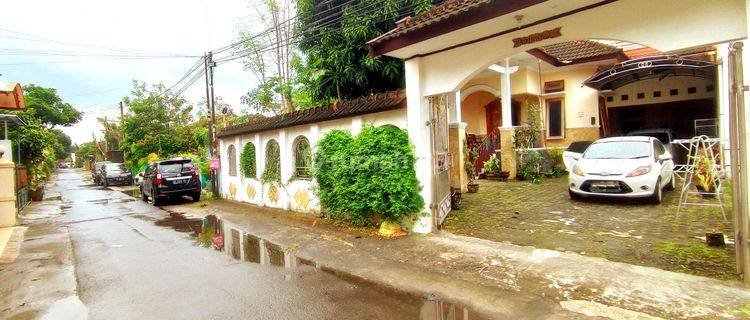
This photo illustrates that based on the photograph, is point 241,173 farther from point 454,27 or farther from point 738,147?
point 738,147

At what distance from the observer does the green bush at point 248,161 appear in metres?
12.6

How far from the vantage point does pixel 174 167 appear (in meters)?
14.6

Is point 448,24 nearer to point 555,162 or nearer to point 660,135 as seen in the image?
point 555,162

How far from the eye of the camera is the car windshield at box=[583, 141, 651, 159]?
8344 mm

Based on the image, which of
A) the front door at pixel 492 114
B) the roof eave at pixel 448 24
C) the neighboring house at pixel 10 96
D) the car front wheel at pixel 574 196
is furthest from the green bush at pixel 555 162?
the neighboring house at pixel 10 96

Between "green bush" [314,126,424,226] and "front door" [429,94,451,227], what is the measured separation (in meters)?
0.36

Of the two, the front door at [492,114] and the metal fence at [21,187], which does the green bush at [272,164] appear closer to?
the metal fence at [21,187]

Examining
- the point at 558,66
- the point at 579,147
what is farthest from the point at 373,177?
the point at 558,66

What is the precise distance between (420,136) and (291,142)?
4.70 metres

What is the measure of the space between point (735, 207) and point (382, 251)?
4.32 m

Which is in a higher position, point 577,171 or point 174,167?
point 174,167

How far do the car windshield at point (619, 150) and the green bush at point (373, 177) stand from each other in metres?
4.71

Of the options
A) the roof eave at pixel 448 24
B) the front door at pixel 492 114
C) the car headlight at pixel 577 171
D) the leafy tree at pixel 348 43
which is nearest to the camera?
the roof eave at pixel 448 24

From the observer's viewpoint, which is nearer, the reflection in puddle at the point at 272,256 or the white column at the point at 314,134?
the reflection in puddle at the point at 272,256
